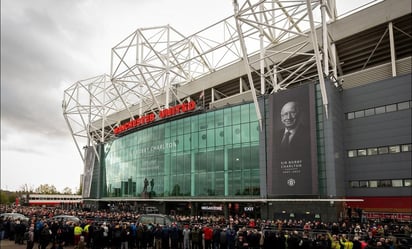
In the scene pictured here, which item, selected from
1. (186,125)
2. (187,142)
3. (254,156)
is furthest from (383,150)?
(186,125)

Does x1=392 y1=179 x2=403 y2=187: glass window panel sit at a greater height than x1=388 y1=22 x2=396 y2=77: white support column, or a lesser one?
lesser

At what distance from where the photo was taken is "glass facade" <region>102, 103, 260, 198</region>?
126ft

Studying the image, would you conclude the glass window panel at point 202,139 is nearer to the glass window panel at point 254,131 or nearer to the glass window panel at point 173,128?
the glass window panel at point 173,128

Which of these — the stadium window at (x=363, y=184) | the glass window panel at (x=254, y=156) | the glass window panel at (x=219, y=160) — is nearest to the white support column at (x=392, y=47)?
the stadium window at (x=363, y=184)

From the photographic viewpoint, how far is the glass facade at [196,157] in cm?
3828

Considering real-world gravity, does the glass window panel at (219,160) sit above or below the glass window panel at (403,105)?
below

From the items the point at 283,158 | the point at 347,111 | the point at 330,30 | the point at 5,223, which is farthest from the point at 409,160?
the point at 5,223

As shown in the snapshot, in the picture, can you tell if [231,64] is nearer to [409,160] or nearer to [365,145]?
[365,145]

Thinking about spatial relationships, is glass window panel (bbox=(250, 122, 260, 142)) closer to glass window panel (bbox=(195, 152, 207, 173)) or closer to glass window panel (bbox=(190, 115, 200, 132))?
glass window panel (bbox=(195, 152, 207, 173))

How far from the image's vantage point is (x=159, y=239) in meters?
20.3

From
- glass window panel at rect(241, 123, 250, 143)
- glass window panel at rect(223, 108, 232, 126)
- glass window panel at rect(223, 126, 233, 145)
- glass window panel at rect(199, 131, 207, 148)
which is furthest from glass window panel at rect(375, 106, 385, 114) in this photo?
glass window panel at rect(199, 131, 207, 148)

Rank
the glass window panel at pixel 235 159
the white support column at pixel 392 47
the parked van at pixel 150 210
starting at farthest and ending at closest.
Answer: the parked van at pixel 150 210 < the glass window panel at pixel 235 159 < the white support column at pixel 392 47

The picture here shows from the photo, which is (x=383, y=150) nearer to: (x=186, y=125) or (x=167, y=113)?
(x=186, y=125)

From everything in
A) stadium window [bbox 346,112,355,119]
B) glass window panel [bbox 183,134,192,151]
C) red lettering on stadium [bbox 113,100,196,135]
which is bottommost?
glass window panel [bbox 183,134,192,151]
